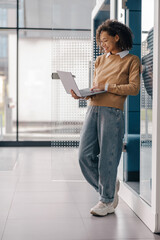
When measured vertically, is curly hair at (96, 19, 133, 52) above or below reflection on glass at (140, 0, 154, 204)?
above

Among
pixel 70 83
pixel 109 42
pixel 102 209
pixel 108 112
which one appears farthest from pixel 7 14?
pixel 102 209

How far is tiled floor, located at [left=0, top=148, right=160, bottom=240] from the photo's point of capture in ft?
8.57

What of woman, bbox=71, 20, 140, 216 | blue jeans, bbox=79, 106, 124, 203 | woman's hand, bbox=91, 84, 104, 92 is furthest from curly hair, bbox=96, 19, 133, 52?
blue jeans, bbox=79, 106, 124, 203

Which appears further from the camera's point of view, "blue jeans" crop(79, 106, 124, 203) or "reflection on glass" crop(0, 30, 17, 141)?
"reflection on glass" crop(0, 30, 17, 141)

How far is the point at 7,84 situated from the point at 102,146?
694 cm

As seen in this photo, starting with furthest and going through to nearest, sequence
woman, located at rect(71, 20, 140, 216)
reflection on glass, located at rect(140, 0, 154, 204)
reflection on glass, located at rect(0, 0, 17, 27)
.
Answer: reflection on glass, located at rect(0, 0, 17, 27)
woman, located at rect(71, 20, 140, 216)
reflection on glass, located at rect(140, 0, 154, 204)

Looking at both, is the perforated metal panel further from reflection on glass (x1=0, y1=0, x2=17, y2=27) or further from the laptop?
reflection on glass (x1=0, y1=0, x2=17, y2=27)

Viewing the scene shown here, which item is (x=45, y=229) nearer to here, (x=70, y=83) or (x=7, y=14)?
(x=70, y=83)

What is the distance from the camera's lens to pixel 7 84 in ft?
31.5

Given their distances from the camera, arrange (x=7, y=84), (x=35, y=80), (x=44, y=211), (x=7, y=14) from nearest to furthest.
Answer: (x=44, y=211) → (x=7, y=14) → (x=7, y=84) → (x=35, y=80)

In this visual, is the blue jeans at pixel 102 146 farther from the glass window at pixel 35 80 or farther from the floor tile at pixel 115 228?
the glass window at pixel 35 80

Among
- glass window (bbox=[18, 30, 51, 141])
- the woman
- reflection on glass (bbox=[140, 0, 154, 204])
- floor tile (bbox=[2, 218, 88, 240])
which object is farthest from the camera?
glass window (bbox=[18, 30, 51, 141])

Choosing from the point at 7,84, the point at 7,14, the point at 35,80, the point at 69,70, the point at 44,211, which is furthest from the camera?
the point at 35,80

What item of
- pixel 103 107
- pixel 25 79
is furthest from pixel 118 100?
pixel 25 79
